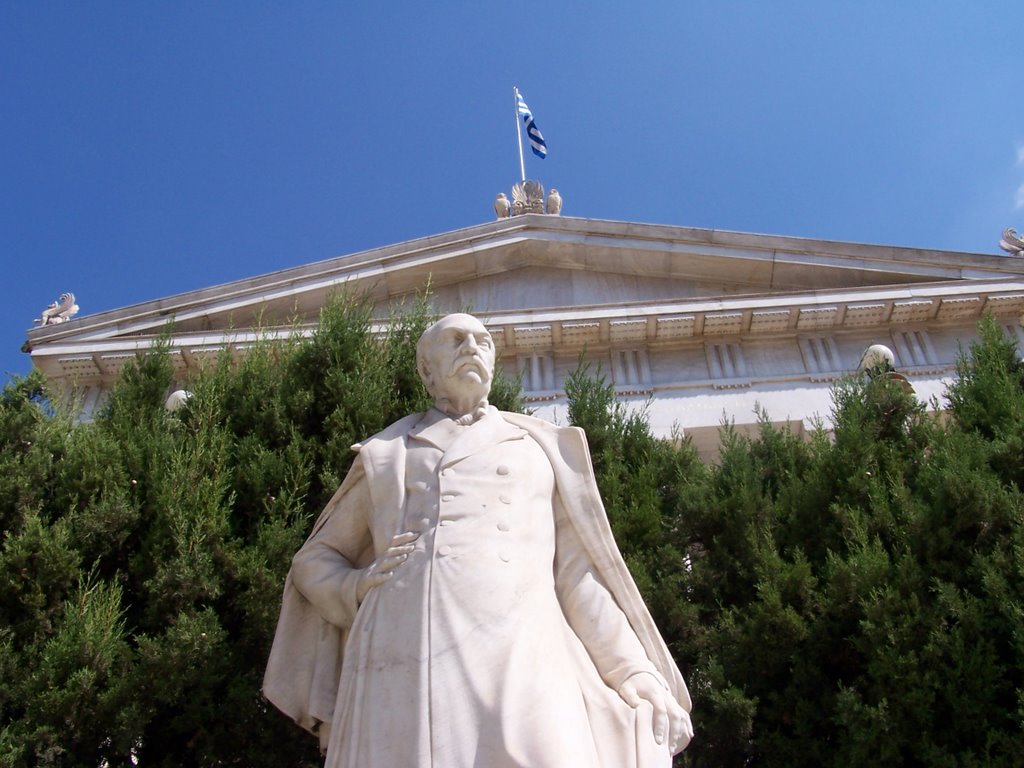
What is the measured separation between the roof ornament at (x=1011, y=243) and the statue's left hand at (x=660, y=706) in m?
15.1

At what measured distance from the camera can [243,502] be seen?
25.5ft

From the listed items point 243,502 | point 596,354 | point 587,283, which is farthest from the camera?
point 587,283

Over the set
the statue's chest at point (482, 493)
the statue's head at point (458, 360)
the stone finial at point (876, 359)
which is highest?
the stone finial at point (876, 359)

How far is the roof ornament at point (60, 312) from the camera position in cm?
1571

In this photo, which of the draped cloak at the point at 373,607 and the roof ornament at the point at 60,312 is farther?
the roof ornament at the point at 60,312

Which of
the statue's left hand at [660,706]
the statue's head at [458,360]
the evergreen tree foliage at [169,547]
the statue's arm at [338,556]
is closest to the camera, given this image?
the statue's left hand at [660,706]

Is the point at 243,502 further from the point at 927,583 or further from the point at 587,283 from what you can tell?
the point at 587,283

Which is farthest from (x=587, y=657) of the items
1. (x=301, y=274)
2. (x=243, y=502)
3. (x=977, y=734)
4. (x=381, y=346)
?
(x=301, y=274)

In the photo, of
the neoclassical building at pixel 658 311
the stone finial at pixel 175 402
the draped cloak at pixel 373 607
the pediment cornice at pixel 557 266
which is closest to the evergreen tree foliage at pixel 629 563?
the stone finial at pixel 175 402

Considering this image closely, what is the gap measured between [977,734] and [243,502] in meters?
5.63

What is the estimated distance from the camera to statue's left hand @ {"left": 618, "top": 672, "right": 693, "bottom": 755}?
10.7ft

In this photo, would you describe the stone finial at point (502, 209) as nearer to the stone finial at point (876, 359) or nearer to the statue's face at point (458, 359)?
the stone finial at point (876, 359)

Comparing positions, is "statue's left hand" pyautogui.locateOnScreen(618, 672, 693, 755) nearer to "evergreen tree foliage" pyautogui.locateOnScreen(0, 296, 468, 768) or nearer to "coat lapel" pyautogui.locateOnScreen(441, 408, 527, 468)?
"coat lapel" pyautogui.locateOnScreen(441, 408, 527, 468)

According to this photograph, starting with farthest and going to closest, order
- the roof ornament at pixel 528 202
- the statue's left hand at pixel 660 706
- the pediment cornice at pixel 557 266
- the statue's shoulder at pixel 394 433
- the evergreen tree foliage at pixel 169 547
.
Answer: the roof ornament at pixel 528 202, the pediment cornice at pixel 557 266, the evergreen tree foliage at pixel 169 547, the statue's shoulder at pixel 394 433, the statue's left hand at pixel 660 706
